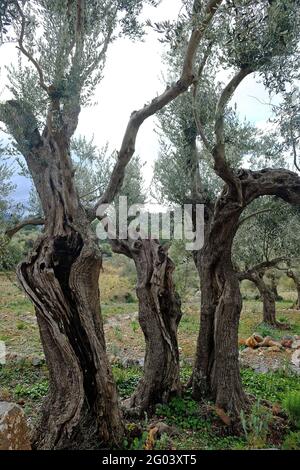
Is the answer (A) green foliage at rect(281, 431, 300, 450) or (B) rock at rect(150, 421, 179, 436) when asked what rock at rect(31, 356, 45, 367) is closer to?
(B) rock at rect(150, 421, 179, 436)

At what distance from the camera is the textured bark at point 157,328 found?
7.53 meters

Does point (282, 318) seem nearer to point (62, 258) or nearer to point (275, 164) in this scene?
point (275, 164)

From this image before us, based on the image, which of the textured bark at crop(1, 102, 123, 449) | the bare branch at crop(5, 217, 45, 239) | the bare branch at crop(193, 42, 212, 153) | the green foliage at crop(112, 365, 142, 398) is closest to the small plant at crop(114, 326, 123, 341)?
the green foliage at crop(112, 365, 142, 398)

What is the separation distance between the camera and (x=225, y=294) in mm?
7566

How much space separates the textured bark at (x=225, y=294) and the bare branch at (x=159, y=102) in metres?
1.82

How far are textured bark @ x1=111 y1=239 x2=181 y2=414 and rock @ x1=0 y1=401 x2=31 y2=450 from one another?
114 inches

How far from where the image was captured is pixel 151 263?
303 inches

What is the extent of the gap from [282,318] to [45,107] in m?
17.1

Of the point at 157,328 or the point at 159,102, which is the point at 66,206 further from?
the point at 157,328

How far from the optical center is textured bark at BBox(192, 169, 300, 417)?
290 inches

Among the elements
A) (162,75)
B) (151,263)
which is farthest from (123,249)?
(162,75)

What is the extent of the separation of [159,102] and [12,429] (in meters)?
4.78

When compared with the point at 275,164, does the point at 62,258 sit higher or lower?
lower

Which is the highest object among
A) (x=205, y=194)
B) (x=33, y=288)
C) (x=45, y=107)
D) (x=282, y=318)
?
(x=45, y=107)
